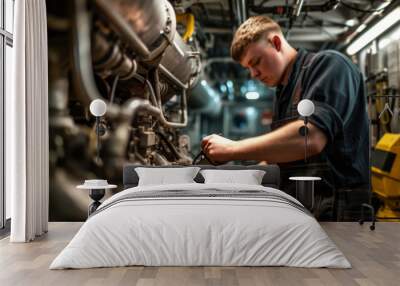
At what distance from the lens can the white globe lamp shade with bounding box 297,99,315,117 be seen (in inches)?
183

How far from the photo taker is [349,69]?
4.85 metres

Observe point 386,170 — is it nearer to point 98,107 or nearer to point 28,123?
point 98,107

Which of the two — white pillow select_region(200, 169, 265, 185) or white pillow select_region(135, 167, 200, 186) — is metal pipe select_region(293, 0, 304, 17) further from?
white pillow select_region(135, 167, 200, 186)

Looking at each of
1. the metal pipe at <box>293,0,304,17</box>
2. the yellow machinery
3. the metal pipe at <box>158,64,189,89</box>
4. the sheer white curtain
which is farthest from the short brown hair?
the sheer white curtain

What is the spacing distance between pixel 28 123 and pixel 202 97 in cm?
166

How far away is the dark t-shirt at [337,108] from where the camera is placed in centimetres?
475

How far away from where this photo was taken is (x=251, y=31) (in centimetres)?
493

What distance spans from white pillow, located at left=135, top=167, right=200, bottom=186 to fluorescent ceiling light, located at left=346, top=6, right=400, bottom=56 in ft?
6.46

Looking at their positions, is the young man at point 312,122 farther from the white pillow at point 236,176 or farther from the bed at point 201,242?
the bed at point 201,242

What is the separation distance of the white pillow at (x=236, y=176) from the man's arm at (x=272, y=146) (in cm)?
30

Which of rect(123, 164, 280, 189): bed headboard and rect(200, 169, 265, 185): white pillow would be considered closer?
rect(200, 169, 265, 185): white pillow

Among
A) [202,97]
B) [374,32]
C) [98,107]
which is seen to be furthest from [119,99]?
[374,32]

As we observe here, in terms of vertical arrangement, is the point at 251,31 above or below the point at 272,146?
above

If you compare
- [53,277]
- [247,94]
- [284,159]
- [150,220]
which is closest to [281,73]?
[247,94]
